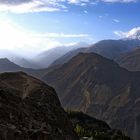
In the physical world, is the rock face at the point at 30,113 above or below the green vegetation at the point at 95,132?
above

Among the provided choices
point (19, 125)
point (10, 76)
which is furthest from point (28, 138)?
point (10, 76)

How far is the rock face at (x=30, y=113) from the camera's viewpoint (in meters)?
14.6

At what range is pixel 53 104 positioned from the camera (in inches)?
788

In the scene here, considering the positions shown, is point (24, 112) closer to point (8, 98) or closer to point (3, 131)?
point (8, 98)

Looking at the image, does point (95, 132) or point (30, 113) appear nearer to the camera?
point (30, 113)

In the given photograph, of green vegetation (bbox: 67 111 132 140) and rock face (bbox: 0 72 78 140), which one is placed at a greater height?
rock face (bbox: 0 72 78 140)

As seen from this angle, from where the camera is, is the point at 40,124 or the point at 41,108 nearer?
the point at 40,124

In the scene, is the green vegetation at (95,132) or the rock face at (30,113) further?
the green vegetation at (95,132)

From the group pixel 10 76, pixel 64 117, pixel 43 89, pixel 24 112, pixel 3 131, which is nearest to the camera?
pixel 3 131

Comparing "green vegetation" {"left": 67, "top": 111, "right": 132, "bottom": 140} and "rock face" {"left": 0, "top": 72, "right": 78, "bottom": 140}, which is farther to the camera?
"green vegetation" {"left": 67, "top": 111, "right": 132, "bottom": 140}

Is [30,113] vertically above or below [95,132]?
above

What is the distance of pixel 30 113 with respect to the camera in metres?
16.6

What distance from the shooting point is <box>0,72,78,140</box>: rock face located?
14.6 metres

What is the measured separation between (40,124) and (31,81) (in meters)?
A: 5.87
